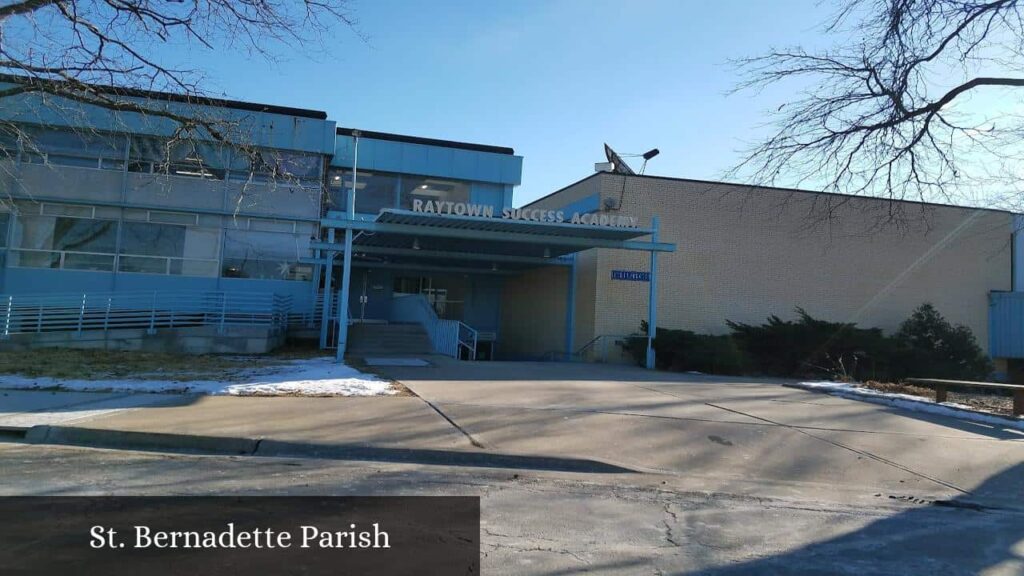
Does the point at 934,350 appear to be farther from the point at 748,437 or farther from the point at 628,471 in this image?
the point at 628,471

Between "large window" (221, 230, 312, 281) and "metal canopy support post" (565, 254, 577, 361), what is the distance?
10.2 metres

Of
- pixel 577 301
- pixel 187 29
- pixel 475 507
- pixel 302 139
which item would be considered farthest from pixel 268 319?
pixel 475 507

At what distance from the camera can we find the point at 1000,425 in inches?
422

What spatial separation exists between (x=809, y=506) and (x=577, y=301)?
18.9 meters

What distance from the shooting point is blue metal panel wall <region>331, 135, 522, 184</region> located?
2917 centimetres

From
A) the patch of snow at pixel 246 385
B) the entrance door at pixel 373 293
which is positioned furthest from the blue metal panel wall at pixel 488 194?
the patch of snow at pixel 246 385

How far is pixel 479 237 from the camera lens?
19.9m

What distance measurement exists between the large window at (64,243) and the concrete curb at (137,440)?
19.9 m

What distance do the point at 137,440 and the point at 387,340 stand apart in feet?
46.4

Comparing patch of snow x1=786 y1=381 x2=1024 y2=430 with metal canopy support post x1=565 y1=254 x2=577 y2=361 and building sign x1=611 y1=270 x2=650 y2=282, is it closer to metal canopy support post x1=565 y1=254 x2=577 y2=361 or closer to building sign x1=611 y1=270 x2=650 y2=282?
building sign x1=611 y1=270 x2=650 y2=282

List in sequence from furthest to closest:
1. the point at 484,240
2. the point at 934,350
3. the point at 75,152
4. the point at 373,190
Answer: the point at 373,190, the point at 75,152, the point at 934,350, the point at 484,240

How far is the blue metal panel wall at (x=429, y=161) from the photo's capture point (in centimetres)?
2917

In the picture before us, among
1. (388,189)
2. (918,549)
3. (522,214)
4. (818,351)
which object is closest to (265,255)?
(388,189)

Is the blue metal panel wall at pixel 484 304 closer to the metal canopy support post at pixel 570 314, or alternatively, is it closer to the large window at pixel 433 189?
the large window at pixel 433 189
